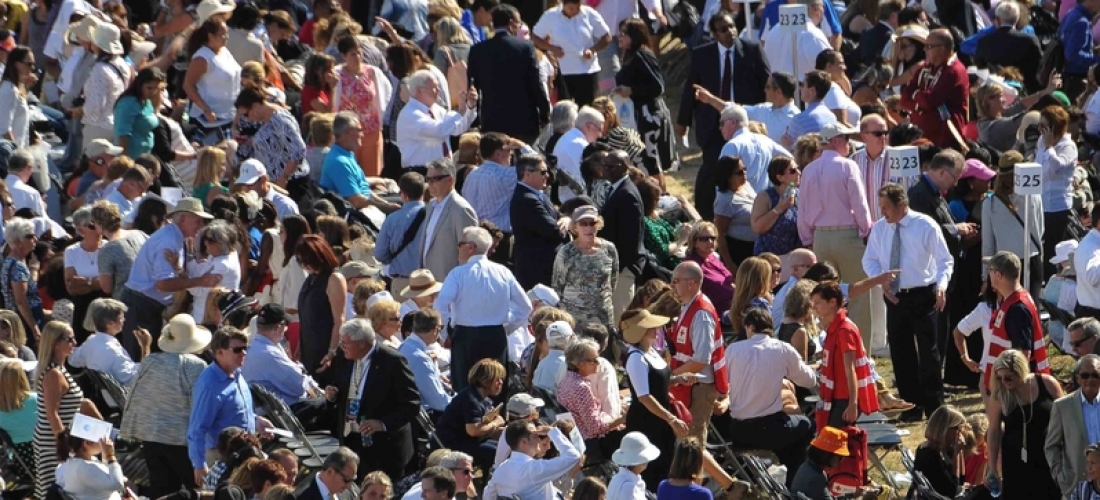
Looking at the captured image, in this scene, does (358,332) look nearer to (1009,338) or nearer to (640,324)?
(640,324)

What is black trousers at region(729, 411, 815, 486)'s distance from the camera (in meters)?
12.1

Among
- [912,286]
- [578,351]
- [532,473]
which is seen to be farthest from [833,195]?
[532,473]

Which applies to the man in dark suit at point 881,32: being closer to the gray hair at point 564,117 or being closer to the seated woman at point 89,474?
the gray hair at point 564,117

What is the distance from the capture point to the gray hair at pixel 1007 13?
61.3 ft

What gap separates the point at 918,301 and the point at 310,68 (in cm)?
556

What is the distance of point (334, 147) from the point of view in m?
15.5

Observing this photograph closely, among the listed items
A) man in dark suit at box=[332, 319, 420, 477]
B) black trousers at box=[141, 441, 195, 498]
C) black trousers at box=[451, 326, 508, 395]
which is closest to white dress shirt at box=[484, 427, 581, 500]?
man in dark suit at box=[332, 319, 420, 477]

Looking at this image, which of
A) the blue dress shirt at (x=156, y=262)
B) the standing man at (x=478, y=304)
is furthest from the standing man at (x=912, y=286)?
the blue dress shirt at (x=156, y=262)

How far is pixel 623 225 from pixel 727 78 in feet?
11.6

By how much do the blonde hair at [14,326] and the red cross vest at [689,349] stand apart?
157 inches

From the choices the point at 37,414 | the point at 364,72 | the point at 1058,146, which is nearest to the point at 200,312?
the point at 37,414

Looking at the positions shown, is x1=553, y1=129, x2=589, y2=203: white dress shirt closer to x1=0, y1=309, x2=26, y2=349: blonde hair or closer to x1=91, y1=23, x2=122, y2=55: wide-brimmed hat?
x1=91, y1=23, x2=122, y2=55: wide-brimmed hat

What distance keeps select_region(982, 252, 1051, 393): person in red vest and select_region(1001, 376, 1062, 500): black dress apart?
76 cm

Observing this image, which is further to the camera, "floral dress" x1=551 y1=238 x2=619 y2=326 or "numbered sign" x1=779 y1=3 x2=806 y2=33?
"numbered sign" x1=779 y1=3 x2=806 y2=33
